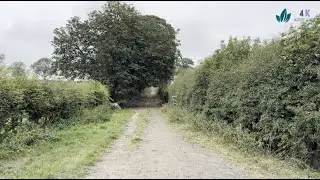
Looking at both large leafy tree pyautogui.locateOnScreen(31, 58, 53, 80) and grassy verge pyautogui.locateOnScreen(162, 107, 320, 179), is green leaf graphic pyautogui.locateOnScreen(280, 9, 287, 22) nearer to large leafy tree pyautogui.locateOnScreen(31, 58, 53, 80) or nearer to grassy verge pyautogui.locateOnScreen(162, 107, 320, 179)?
grassy verge pyautogui.locateOnScreen(162, 107, 320, 179)

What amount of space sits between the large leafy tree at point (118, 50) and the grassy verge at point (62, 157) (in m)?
26.2

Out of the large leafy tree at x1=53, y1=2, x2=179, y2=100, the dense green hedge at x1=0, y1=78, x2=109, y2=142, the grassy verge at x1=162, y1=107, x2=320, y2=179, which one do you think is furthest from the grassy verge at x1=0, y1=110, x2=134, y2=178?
the large leafy tree at x1=53, y1=2, x2=179, y2=100

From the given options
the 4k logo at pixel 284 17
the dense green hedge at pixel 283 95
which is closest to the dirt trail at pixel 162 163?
the dense green hedge at pixel 283 95

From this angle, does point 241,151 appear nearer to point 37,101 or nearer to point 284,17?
point 284,17

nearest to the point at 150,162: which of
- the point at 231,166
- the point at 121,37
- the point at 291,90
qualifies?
the point at 231,166

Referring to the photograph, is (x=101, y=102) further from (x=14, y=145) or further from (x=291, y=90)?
(x=291, y=90)

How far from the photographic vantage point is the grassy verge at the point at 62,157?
9148 millimetres

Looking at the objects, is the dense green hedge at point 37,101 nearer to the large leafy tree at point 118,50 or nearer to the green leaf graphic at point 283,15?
the green leaf graphic at point 283,15

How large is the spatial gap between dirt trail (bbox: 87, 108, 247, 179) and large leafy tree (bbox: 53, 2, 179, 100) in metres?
29.2

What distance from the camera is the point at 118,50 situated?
42.3 meters

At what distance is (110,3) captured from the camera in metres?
45.0

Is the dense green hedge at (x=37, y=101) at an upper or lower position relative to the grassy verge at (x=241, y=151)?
upper

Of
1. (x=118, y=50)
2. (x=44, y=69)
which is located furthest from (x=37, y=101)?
(x=44, y=69)

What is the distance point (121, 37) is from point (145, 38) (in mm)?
3597
